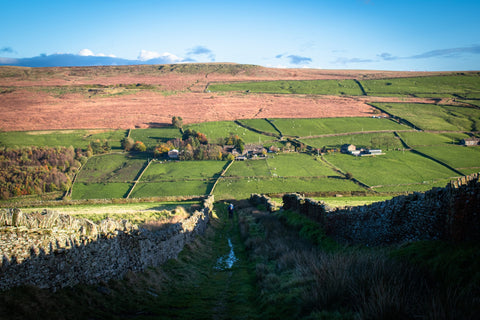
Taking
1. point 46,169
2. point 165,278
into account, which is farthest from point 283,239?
point 46,169

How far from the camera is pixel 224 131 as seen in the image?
3802 inches

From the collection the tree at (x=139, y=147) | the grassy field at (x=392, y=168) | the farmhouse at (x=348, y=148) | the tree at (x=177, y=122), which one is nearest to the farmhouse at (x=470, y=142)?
the grassy field at (x=392, y=168)

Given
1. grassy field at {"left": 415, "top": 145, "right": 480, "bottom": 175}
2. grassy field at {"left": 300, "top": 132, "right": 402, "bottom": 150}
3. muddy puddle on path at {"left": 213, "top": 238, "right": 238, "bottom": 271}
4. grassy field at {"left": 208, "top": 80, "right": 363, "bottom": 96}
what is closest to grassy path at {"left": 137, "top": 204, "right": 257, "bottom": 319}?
muddy puddle on path at {"left": 213, "top": 238, "right": 238, "bottom": 271}

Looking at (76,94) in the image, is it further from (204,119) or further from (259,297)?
(259,297)

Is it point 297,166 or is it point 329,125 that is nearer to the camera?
point 297,166

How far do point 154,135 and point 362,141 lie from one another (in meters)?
58.4

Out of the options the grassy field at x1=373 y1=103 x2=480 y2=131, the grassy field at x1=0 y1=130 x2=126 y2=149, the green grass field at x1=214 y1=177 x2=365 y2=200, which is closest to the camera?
the green grass field at x1=214 y1=177 x2=365 y2=200

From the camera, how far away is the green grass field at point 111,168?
66.9 m

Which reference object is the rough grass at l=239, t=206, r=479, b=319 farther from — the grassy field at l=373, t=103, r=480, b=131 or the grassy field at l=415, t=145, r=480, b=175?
the grassy field at l=373, t=103, r=480, b=131

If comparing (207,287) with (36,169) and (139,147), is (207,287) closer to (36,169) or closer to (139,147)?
(36,169)

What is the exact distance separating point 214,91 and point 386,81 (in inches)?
3262

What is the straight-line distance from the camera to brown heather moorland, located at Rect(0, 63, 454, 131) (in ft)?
322

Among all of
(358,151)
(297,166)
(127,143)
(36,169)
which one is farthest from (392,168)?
(36,169)

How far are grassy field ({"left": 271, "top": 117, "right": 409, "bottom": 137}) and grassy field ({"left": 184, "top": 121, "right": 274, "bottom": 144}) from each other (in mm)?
8664
